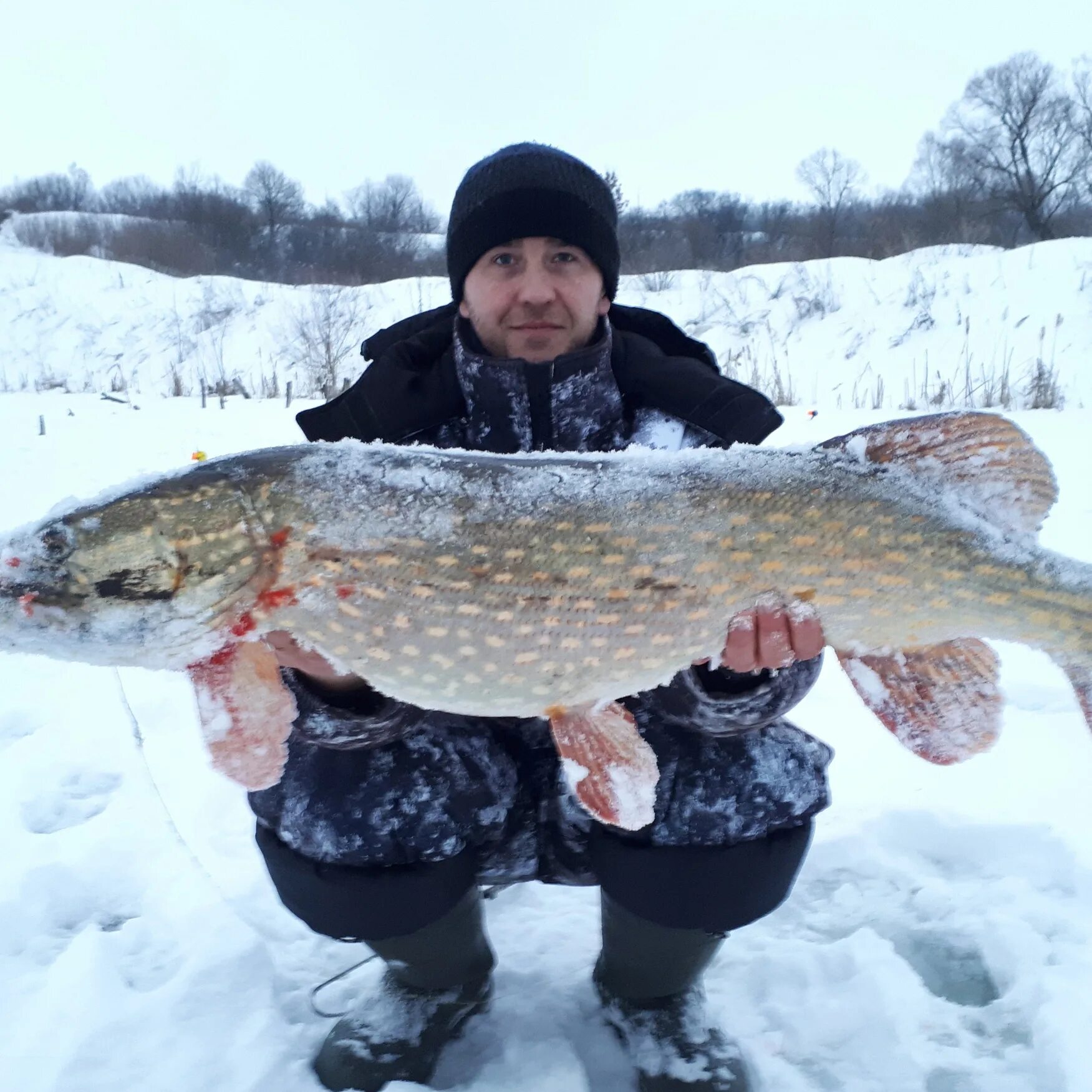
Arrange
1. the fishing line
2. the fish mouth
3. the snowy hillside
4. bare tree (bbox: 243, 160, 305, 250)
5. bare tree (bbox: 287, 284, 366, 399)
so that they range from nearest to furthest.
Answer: the fish mouth → the fishing line → the snowy hillside → bare tree (bbox: 287, 284, 366, 399) → bare tree (bbox: 243, 160, 305, 250)

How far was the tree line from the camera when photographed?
719 inches

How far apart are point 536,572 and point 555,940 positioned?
0.81m

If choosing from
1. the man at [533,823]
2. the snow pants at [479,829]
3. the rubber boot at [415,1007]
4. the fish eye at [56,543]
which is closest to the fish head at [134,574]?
the fish eye at [56,543]

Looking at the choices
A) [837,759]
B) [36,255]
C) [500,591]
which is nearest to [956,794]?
[837,759]

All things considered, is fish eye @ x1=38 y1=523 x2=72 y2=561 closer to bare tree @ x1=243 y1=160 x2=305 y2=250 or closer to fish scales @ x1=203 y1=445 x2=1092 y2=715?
fish scales @ x1=203 y1=445 x2=1092 y2=715

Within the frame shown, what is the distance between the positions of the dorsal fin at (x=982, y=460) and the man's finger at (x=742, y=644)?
29 centimetres

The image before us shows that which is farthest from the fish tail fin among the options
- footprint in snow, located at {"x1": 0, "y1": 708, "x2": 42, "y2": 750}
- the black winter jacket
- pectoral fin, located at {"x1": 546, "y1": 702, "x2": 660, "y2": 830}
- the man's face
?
footprint in snow, located at {"x1": 0, "y1": 708, "x2": 42, "y2": 750}

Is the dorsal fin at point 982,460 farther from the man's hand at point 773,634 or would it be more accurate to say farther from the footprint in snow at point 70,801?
the footprint in snow at point 70,801

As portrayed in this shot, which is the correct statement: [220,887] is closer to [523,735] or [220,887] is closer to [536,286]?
[523,735]

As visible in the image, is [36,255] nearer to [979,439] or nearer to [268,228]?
[268,228]

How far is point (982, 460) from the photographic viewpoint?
1123mm

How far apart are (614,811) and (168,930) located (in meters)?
0.87

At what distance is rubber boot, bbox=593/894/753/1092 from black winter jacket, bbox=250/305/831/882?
0.47 feet

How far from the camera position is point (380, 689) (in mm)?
1046
